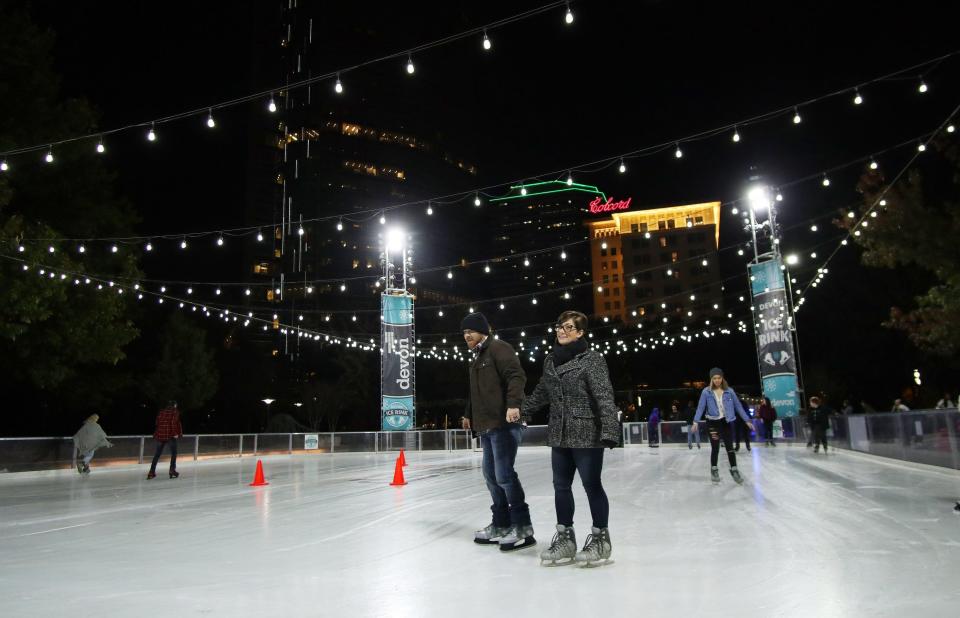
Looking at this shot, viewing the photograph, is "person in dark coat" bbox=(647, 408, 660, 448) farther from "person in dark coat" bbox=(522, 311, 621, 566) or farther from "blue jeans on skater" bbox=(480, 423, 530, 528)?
"person in dark coat" bbox=(522, 311, 621, 566)

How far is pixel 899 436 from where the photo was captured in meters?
11.0

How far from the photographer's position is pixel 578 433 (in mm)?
3510

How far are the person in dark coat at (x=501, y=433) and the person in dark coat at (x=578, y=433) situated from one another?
1.07 feet

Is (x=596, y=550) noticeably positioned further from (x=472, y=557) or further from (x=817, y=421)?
(x=817, y=421)

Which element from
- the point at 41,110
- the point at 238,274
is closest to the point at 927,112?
the point at 41,110

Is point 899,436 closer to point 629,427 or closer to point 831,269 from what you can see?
point 629,427

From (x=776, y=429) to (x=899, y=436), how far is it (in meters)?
9.57

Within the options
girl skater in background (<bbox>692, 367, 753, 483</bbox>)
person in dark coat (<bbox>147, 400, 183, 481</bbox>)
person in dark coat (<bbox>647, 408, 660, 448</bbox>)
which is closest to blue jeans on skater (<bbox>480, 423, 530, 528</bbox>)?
girl skater in background (<bbox>692, 367, 753, 483</bbox>)

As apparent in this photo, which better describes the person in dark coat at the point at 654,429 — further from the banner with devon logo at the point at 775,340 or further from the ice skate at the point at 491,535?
the ice skate at the point at 491,535

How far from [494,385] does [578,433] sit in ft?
2.46

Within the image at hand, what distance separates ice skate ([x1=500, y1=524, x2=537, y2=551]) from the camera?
391 cm

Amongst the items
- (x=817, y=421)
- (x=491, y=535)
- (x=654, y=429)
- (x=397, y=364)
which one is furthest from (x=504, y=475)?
(x=654, y=429)

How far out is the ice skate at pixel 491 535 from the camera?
4.11 metres

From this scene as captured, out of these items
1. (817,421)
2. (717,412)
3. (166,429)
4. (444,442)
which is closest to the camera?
(717,412)
